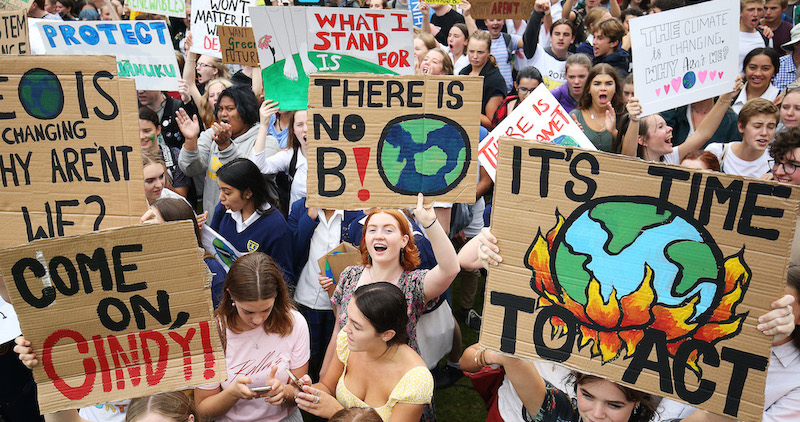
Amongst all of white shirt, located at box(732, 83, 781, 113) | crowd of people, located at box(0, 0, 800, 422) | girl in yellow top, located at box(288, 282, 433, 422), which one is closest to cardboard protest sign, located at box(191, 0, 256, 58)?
crowd of people, located at box(0, 0, 800, 422)

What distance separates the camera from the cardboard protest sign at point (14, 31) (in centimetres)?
486

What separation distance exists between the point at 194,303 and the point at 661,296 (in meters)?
1.90

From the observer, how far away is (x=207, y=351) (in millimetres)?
2754

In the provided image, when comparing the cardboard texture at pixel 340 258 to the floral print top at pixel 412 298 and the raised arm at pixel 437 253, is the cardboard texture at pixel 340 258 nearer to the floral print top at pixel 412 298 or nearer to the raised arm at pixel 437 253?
the floral print top at pixel 412 298

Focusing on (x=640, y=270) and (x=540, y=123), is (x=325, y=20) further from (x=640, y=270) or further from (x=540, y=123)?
(x=640, y=270)

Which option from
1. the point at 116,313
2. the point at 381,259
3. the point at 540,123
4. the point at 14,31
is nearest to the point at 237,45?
the point at 14,31

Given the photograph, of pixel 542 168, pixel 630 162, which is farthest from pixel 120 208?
pixel 630 162

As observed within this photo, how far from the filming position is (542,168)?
8.72ft

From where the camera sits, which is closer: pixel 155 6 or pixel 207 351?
pixel 207 351

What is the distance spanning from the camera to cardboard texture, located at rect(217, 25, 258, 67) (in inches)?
284

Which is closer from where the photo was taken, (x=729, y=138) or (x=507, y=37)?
(x=729, y=138)

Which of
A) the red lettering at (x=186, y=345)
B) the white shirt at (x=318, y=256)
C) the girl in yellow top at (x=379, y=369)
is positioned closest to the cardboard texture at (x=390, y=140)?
the girl in yellow top at (x=379, y=369)

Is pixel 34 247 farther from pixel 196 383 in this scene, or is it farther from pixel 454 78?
pixel 454 78

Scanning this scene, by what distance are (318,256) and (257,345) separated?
4.25 ft
